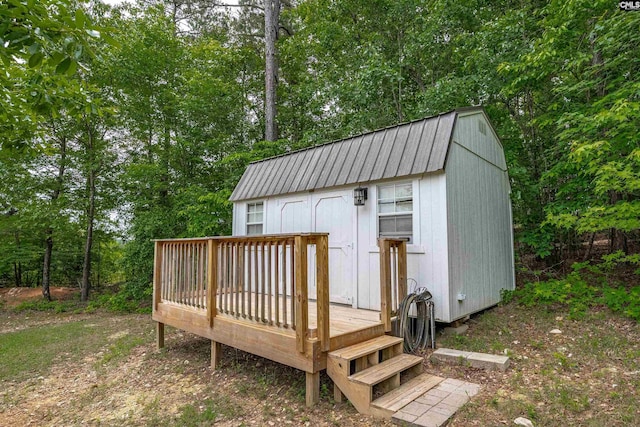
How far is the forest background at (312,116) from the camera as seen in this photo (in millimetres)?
5844

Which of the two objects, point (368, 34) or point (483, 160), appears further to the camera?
point (368, 34)

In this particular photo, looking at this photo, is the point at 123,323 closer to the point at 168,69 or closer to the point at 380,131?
the point at 380,131

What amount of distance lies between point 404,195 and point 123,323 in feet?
21.3

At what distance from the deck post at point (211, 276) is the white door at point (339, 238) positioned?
1837 mm

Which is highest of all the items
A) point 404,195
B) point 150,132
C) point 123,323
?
point 150,132

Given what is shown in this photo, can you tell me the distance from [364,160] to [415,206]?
1101 millimetres

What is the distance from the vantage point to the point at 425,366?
384 centimetres

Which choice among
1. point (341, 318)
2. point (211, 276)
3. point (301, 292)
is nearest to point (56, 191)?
point (211, 276)

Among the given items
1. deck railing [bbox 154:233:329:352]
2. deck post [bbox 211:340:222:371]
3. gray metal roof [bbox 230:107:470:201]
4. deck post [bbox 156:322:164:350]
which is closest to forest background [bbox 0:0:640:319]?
gray metal roof [bbox 230:107:470:201]

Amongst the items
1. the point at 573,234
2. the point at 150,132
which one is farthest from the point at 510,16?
the point at 150,132

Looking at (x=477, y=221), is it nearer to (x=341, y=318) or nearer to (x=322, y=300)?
(x=341, y=318)

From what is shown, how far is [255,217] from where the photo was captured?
6.78 metres

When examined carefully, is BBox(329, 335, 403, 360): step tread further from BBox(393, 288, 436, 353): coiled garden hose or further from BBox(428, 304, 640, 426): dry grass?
BBox(428, 304, 640, 426): dry grass

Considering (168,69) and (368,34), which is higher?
(368,34)
